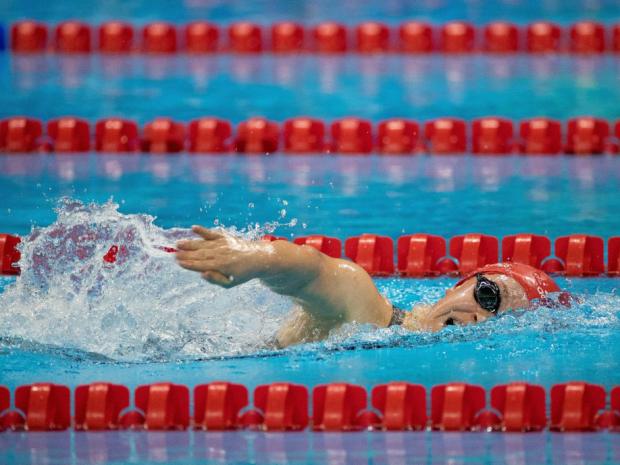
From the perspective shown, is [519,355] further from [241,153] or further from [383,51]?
[383,51]

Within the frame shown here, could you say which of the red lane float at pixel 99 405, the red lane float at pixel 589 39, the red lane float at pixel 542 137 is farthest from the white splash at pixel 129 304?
the red lane float at pixel 589 39

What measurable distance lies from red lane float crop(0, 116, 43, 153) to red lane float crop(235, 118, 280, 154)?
136 centimetres

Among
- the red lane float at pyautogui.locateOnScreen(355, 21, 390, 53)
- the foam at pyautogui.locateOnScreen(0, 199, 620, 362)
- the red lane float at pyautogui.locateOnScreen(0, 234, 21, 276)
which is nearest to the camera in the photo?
the foam at pyautogui.locateOnScreen(0, 199, 620, 362)

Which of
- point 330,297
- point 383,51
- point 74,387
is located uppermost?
point 383,51

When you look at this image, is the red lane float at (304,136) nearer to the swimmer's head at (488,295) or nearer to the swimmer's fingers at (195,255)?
the swimmer's head at (488,295)

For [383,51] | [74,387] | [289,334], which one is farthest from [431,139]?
[74,387]

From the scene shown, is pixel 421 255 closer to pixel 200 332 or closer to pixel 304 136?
pixel 200 332

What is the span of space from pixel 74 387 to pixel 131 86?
5.25m

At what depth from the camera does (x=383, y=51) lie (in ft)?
34.3

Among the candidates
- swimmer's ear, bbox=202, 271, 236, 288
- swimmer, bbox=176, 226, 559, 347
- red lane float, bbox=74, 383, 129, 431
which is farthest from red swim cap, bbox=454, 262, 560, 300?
red lane float, bbox=74, 383, 129, 431

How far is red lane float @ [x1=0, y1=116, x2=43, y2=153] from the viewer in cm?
831

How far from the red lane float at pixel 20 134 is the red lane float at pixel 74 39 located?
7.30ft

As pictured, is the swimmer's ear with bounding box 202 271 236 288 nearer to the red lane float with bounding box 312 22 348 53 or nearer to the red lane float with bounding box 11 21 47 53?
the red lane float with bounding box 312 22 348 53

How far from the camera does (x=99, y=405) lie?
450 centimetres
